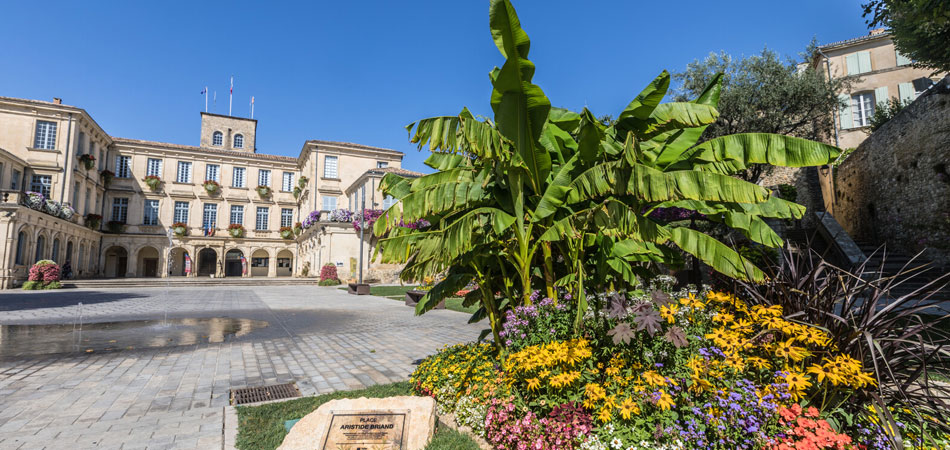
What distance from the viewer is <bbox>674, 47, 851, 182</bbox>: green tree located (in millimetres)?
19406

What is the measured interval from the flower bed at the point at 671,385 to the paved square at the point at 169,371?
278cm

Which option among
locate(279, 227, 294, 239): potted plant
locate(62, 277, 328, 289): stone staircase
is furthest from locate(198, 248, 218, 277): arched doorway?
locate(62, 277, 328, 289): stone staircase

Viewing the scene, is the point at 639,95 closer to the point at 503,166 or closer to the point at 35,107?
the point at 503,166

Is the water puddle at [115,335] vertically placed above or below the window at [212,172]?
below

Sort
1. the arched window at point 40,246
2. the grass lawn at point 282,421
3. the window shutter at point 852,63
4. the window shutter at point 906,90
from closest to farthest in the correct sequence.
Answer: the grass lawn at point 282,421 → the window shutter at point 906,90 → the window shutter at point 852,63 → the arched window at point 40,246

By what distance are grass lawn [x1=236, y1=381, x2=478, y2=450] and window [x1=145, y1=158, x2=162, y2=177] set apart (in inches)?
1954

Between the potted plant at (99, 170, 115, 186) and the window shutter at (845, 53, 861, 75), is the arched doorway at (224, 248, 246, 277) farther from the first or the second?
the window shutter at (845, 53, 861, 75)

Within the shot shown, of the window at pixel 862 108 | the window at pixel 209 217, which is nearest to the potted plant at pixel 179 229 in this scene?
the window at pixel 209 217

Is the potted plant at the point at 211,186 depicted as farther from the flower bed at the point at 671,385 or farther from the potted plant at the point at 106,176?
the flower bed at the point at 671,385

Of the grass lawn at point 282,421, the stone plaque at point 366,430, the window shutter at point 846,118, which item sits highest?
the window shutter at point 846,118

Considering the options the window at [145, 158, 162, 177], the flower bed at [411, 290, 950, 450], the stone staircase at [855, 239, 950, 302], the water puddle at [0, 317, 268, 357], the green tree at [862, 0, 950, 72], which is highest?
the window at [145, 158, 162, 177]

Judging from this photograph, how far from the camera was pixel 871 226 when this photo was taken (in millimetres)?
18750

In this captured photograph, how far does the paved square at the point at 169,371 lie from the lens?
4160 millimetres

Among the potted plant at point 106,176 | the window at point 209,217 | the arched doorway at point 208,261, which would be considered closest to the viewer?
the potted plant at point 106,176
